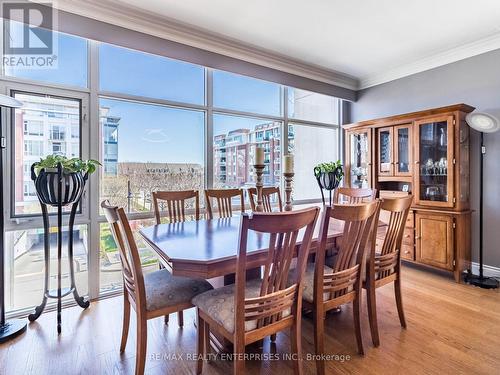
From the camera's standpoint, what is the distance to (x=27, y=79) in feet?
7.50

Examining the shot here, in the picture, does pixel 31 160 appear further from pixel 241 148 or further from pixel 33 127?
pixel 241 148

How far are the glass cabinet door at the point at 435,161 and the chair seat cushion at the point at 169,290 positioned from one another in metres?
2.82

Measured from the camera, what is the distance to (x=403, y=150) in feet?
11.4

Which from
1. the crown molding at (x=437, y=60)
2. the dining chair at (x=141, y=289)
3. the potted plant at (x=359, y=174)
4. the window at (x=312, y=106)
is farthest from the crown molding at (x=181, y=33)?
the dining chair at (x=141, y=289)

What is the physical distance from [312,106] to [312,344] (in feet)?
11.0

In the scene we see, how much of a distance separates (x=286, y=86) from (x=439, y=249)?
2.66 meters

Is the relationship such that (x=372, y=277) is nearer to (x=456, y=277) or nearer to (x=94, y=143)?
(x=456, y=277)

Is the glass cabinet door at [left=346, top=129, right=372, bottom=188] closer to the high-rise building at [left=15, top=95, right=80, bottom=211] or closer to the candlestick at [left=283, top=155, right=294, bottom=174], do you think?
the candlestick at [left=283, top=155, right=294, bottom=174]

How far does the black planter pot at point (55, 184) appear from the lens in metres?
2.02

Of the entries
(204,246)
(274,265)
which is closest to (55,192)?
(204,246)

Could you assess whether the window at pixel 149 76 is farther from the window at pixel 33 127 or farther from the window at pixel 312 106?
the window at pixel 312 106

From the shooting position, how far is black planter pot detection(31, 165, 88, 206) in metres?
2.02

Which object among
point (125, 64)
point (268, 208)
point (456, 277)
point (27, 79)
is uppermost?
point (125, 64)

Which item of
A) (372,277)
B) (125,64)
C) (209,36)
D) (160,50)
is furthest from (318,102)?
(372,277)
